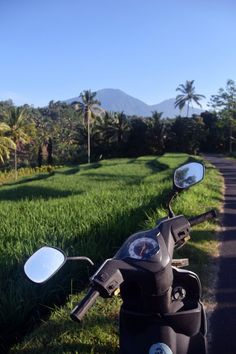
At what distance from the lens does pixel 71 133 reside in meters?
77.8

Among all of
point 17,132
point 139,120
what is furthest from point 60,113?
point 17,132

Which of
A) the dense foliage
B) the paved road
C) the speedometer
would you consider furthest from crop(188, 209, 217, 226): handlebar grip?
the dense foliage

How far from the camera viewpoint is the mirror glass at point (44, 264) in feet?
6.31

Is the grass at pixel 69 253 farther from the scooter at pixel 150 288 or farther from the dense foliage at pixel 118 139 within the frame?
the dense foliage at pixel 118 139

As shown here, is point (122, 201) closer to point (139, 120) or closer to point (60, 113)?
point (139, 120)

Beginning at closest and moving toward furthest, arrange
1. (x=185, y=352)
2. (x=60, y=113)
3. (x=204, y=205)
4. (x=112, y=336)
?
(x=185, y=352), (x=112, y=336), (x=204, y=205), (x=60, y=113)

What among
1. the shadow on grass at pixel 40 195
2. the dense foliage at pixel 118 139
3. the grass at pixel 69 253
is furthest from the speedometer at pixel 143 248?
the dense foliage at pixel 118 139

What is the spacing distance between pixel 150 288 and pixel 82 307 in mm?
377

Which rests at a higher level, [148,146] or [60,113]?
[60,113]

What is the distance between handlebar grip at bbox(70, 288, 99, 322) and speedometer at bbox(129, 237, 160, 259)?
0.26m

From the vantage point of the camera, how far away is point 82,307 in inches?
71.0

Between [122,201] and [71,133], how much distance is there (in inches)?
2745

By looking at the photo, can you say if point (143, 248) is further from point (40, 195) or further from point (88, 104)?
point (88, 104)

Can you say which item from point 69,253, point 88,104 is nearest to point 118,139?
point 88,104
